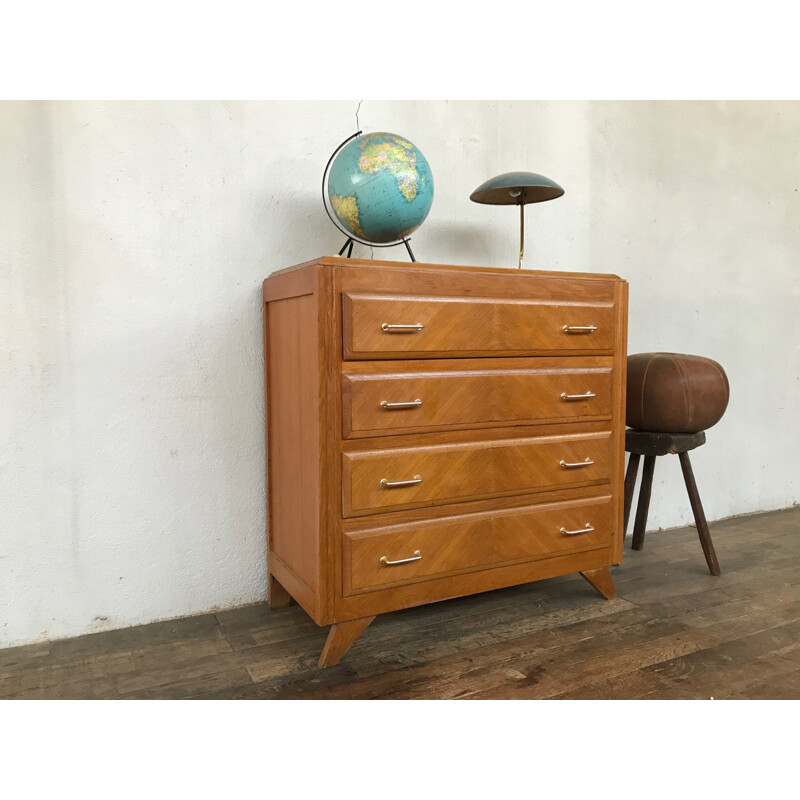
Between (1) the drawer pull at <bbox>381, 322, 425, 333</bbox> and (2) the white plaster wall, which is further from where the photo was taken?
(2) the white plaster wall

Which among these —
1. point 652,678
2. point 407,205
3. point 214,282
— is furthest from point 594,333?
point 214,282

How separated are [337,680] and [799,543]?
2493 mm

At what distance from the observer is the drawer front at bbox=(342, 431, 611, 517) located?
2025 mm

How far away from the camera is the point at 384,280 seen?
202cm

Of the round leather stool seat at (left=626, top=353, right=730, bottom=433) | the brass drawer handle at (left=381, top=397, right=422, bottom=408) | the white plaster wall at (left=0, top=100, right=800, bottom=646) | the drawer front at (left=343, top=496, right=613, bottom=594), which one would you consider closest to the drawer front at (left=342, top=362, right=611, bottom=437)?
the brass drawer handle at (left=381, top=397, right=422, bottom=408)

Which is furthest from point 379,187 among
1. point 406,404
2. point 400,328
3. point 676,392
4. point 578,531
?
point 676,392

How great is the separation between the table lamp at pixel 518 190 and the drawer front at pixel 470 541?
981 mm

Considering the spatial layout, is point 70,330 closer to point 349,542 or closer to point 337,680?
point 349,542

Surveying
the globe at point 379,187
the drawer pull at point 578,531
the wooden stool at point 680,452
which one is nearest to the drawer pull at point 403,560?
the drawer pull at point 578,531

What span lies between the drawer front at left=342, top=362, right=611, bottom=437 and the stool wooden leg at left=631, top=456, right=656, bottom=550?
0.76m

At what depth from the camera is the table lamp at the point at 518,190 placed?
2.48m

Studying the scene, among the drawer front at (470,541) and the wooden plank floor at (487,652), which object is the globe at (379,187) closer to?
the drawer front at (470,541)

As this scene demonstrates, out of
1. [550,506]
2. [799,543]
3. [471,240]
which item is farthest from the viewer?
[799,543]

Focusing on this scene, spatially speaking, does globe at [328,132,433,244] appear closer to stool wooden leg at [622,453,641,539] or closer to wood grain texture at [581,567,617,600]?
wood grain texture at [581,567,617,600]
